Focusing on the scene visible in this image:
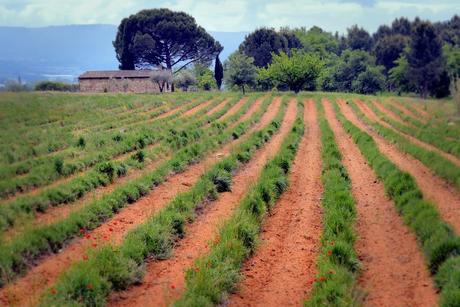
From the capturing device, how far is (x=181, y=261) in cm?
880

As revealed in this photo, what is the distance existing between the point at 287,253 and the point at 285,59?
52942 millimetres

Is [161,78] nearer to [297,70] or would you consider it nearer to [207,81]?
[207,81]

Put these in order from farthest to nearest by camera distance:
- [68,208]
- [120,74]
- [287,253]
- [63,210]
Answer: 1. [120,74]
2. [68,208]
3. [63,210]
4. [287,253]

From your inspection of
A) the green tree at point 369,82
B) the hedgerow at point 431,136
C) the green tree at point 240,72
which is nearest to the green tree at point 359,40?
the green tree at point 369,82

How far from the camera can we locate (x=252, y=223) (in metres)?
10.1

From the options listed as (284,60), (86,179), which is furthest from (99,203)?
(284,60)

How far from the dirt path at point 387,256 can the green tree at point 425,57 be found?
5810cm

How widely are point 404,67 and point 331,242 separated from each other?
231 ft

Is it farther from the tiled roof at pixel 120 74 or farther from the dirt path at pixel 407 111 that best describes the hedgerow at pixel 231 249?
the tiled roof at pixel 120 74

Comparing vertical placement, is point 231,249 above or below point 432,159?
below

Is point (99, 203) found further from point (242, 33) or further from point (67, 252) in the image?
point (242, 33)

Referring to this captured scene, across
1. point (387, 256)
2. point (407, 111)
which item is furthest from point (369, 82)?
point (387, 256)

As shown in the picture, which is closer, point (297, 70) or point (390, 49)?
point (297, 70)

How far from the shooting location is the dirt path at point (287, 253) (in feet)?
25.0
